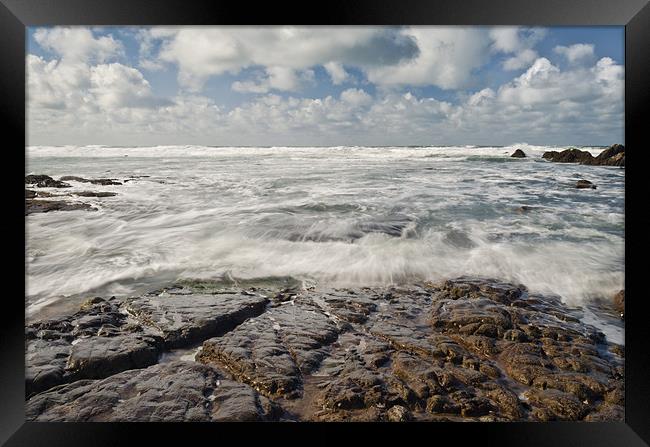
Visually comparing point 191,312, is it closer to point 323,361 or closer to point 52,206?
point 323,361

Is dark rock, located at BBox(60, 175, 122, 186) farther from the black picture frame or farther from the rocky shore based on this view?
the black picture frame

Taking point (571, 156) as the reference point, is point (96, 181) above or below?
below

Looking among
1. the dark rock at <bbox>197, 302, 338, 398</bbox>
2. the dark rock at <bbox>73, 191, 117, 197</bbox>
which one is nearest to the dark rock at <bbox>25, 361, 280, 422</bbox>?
the dark rock at <bbox>197, 302, 338, 398</bbox>

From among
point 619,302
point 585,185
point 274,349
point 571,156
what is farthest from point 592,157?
point 274,349

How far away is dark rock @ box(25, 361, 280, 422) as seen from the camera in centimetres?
243

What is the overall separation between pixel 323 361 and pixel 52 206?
323 inches

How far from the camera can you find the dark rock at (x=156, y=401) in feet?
7.97

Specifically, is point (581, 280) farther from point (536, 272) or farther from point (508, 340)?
point (508, 340)

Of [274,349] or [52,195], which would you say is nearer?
[274,349]

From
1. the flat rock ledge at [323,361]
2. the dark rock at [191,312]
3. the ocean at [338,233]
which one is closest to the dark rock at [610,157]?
the ocean at [338,233]

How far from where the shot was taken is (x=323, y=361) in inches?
117

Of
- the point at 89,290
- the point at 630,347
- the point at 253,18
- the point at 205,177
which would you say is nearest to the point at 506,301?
the point at 630,347

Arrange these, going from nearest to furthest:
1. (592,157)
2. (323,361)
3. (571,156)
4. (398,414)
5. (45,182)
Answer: (398,414)
(323,361)
(45,182)
(592,157)
(571,156)

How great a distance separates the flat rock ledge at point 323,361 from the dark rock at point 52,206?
18.8ft
